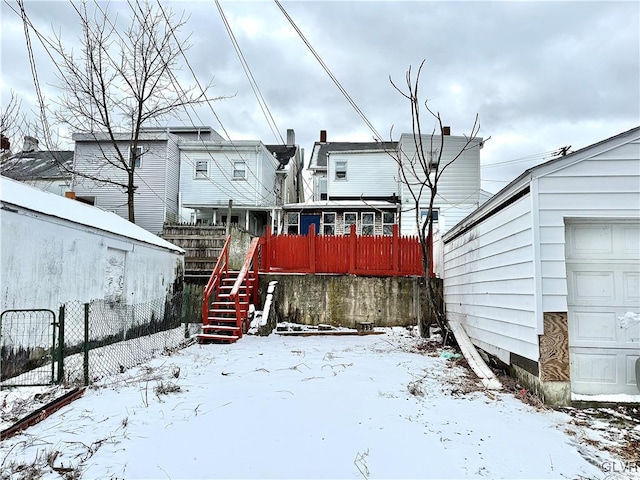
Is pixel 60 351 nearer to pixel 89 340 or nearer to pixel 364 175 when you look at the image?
pixel 89 340

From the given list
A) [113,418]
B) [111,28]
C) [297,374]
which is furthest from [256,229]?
[113,418]

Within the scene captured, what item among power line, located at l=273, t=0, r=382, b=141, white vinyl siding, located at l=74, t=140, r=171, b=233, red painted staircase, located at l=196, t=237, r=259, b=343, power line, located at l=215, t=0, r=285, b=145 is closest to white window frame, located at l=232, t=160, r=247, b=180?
white vinyl siding, located at l=74, t=140, r=171, b=233

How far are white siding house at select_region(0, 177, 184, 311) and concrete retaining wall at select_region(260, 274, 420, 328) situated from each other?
3391 mm

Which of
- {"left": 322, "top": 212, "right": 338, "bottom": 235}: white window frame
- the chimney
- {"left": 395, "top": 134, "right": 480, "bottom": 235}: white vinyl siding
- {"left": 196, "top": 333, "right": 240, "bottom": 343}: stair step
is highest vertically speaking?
the chimney

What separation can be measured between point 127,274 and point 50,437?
561 cm

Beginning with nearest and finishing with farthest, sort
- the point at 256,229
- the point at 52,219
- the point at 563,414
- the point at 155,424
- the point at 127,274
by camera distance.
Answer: the point at 155,424 < the point at 563,414 < the point at 52,219 < the point at 127,274 < the point at 256,229

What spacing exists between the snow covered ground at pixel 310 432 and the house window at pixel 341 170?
15.9 metres

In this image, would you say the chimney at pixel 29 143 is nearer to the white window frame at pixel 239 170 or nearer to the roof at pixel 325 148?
the white window frame at pixel 239 170

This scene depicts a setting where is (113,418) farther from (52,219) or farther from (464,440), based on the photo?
(52,219)

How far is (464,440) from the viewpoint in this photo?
3.26 metres

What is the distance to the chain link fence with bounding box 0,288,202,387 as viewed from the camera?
5.00 metres

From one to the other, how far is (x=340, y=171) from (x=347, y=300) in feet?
38.6

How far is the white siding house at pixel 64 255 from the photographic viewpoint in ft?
17.9

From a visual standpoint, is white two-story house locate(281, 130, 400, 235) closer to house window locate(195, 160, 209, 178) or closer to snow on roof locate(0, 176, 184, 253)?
house window locate(195, 160, 209, 178)
